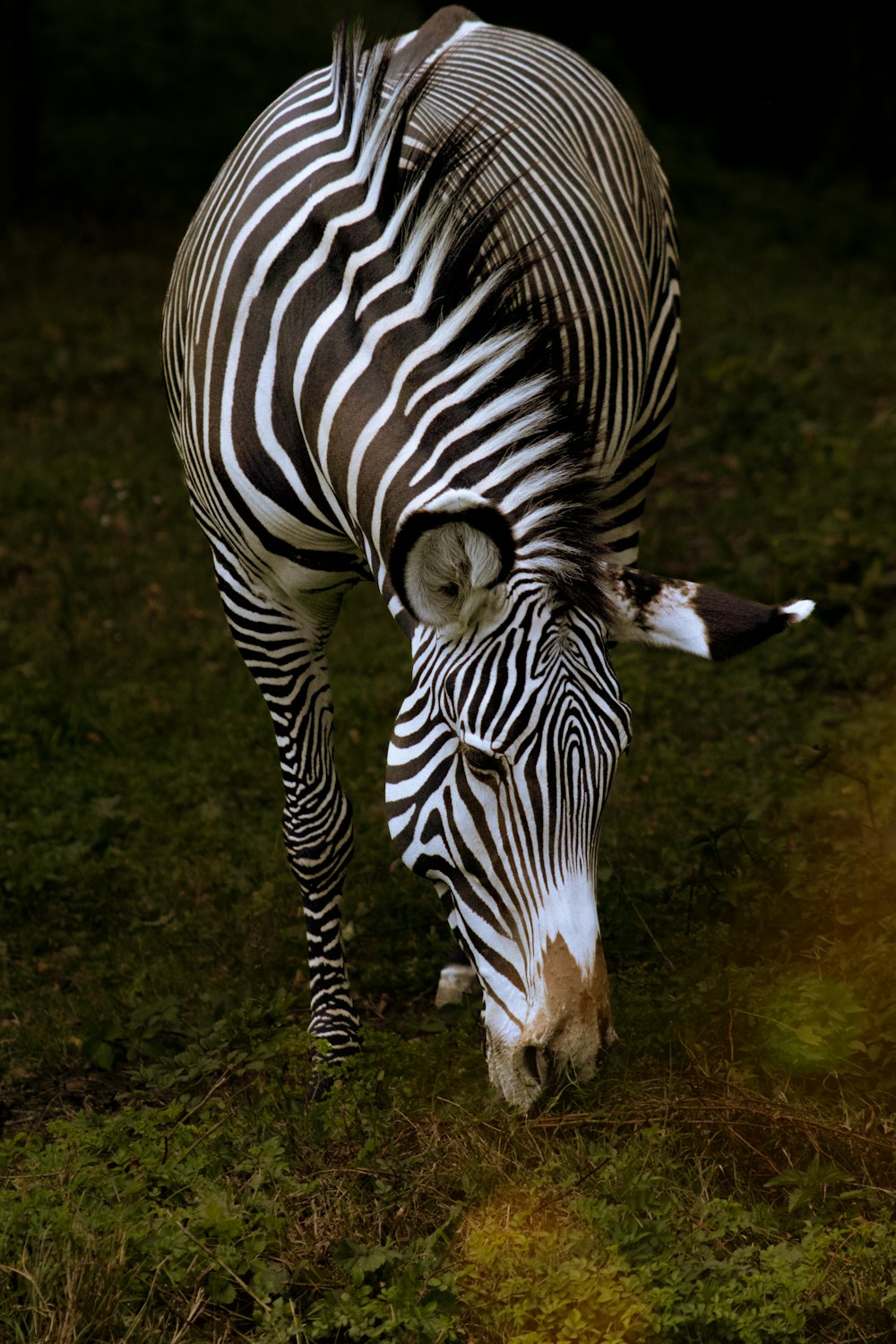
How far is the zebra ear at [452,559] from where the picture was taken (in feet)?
9.87

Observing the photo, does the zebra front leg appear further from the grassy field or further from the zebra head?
the zebra head

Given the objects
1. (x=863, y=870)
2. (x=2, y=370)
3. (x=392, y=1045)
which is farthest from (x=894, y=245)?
(x=392, y=1045)

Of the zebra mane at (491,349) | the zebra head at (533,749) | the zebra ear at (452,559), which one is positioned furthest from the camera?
the zebra mane at (491,349)

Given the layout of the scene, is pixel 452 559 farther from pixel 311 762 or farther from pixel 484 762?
pixel 311 762

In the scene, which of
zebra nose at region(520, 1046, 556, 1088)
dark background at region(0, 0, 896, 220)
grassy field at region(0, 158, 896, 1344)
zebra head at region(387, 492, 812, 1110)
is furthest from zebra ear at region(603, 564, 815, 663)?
dark background at region(0, 0, 896, 220)

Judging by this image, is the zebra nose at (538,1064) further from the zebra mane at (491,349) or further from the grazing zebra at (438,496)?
the zebra mane at (491,349)

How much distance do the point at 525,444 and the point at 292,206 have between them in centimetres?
130

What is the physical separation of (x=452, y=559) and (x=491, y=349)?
66 centimetres

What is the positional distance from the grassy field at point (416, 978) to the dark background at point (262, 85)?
5.50 metres

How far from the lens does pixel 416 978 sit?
17.5ft

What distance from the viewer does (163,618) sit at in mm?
8305

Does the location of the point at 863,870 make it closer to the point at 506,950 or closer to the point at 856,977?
the point at 856,977

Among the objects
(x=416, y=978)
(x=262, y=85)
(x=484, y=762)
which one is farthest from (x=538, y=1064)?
(x=262, y=85)

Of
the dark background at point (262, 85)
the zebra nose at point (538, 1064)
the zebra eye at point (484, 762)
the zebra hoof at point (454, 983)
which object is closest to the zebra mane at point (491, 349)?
the zebra eye at point (484, 762)
